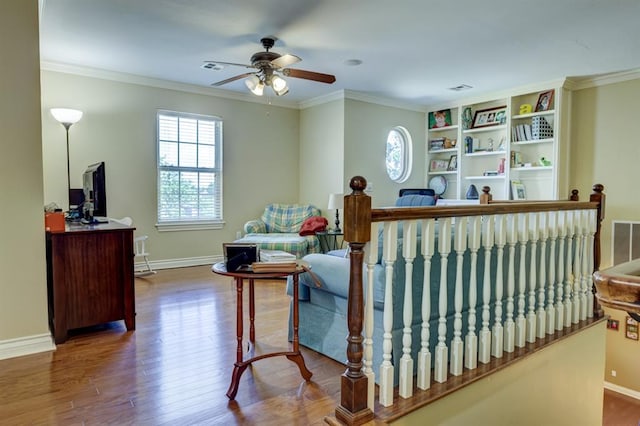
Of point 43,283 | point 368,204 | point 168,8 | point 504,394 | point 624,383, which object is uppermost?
point 168,8

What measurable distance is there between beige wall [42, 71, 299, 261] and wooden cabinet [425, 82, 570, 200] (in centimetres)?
262

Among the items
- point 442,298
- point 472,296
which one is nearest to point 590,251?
point 472,296

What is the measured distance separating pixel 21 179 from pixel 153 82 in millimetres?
3122

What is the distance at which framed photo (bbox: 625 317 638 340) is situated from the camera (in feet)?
16.1

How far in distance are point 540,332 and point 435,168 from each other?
15.2ft

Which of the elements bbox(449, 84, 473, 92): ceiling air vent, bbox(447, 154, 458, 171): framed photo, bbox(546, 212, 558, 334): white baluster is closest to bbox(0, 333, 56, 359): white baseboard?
bbox(546, 212, 558, 334): white baluster

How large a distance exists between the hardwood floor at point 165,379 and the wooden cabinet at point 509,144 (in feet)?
13.5

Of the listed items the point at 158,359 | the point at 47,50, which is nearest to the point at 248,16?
the point at 47,50

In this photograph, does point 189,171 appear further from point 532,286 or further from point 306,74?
point 532,286

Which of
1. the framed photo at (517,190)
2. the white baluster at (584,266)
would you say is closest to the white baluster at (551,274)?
the white baluster at (584,266)

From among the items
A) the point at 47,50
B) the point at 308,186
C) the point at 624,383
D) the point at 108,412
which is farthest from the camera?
the point at 308,186

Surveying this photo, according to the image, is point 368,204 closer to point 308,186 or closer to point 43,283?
point 43,283

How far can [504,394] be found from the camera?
2.23 metres

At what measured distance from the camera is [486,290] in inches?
85.7
